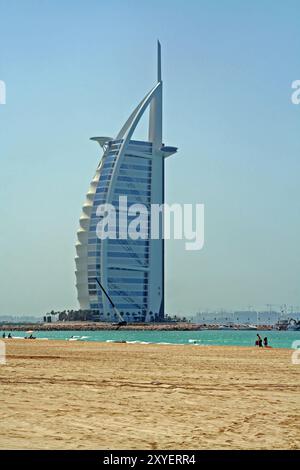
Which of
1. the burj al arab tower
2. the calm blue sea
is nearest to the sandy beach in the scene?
the calm blue sea

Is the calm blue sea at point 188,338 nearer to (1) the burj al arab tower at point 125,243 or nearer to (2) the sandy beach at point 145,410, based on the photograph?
(1) the burj al arab tower at point 125,243

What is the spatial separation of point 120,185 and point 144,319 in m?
30.5

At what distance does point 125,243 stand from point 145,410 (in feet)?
542

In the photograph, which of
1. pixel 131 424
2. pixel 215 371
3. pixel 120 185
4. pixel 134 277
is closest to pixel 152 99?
pixel 120 185

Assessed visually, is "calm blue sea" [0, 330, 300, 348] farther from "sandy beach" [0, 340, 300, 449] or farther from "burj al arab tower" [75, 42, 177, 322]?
"sandy beach" [0, 340, 300, 449]

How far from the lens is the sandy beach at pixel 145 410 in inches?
415

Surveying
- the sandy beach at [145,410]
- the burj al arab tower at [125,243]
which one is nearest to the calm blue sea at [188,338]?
the burj al arab tower at [125,243]

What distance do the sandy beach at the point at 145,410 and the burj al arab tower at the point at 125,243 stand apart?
15380 centimetres

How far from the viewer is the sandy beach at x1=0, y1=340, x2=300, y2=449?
415 inches

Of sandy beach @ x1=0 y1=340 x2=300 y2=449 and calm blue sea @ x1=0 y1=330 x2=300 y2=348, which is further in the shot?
calm blue sea @ x1=0 y1=330 x2=300 y2=348

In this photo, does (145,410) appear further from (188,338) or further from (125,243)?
(125,243)

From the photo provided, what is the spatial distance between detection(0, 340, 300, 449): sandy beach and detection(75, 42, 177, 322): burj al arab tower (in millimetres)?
153803
